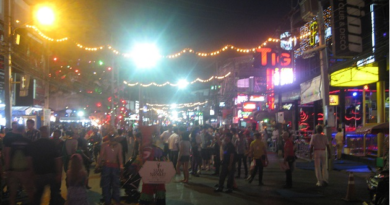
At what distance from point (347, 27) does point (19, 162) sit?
44.5 feet

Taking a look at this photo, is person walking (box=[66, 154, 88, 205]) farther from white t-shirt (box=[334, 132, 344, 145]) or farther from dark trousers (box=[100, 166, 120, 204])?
white t-shirt (box=[334, 132, 344, 145])

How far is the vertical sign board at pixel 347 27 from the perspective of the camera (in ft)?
50.0

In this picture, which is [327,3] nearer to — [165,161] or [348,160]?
[348,160]

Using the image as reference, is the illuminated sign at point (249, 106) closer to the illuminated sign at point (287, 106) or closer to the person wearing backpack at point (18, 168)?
the illuminated sign at point (287, 106)

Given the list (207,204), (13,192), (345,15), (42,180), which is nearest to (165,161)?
(207,204)

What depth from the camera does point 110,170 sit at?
28.0 ft

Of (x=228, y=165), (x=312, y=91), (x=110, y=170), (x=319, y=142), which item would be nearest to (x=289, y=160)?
(x=319, y=142)

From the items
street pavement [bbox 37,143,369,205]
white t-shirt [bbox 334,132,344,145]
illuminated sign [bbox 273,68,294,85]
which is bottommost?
street pavement [bbox 37,143,369,205]

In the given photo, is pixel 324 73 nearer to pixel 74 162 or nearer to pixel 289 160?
pixel 289 160

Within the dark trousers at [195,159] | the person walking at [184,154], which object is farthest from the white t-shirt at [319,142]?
the dark trousers at [195,159]

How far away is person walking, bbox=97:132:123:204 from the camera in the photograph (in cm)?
844

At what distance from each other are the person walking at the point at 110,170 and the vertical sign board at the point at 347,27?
11.0 meters

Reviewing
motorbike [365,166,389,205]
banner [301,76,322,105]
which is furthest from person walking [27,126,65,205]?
banner [301,76,322,105]

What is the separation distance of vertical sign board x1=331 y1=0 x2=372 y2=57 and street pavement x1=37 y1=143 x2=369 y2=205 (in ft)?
17.5
